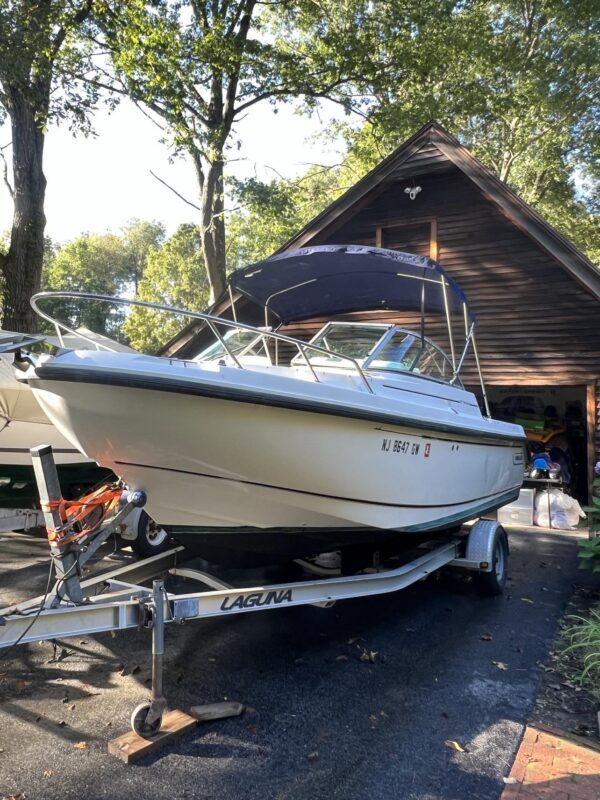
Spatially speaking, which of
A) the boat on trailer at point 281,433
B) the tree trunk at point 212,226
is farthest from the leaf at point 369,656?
the tree trunk at point 212,226

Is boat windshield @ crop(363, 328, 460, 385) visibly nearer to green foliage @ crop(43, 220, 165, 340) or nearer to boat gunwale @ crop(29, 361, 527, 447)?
boat gunwale @ crop(29, 361, 527, 447)

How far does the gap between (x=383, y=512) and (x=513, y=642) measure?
58.7 inches

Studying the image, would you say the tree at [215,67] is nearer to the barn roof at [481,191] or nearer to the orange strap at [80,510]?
the barn roof at [481,191]

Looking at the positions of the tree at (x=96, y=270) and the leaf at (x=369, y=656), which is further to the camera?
the tree at (x=96, y=270)

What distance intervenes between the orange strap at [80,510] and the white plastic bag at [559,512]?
694cm

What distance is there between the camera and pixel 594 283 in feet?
26.7

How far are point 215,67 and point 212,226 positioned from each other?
3.59 metres

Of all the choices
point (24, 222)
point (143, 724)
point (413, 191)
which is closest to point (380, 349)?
point (143, 724)

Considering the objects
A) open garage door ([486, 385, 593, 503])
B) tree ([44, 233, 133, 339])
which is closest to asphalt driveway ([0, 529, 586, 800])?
open garage door ([486, 385, 593, 503])

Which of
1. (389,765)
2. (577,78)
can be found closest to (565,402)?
(389,765)

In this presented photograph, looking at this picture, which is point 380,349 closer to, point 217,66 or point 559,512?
point 559,512

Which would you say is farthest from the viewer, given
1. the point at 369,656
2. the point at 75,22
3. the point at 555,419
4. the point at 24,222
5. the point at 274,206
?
the point at 274,206

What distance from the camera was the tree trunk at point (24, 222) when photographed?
9898 mm

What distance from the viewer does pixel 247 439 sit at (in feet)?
10.8
